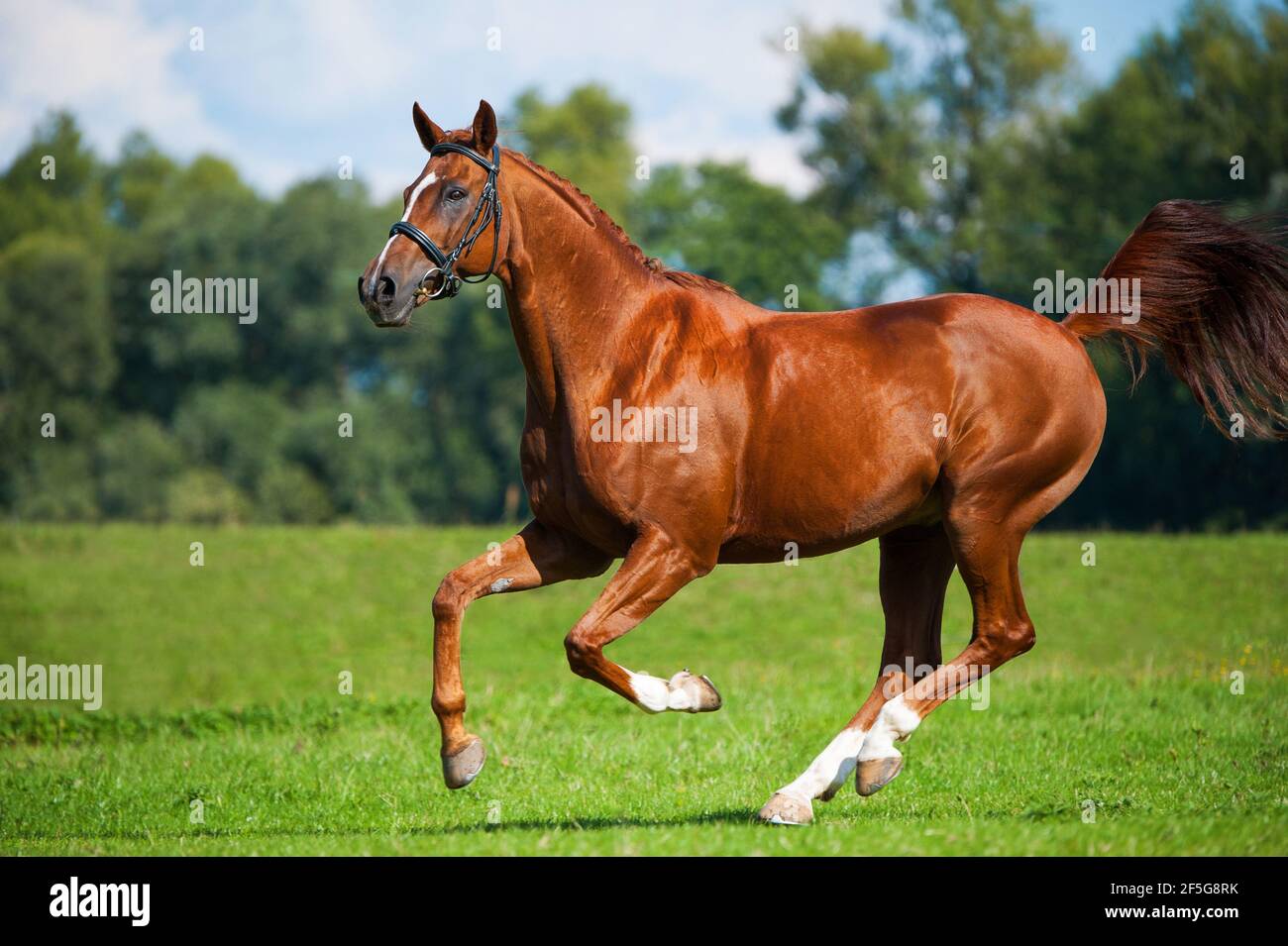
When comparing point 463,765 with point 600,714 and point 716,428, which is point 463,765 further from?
point 600,714

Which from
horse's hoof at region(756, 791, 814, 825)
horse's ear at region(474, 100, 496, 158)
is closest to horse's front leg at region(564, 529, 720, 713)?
horse's hoof at region(756, 791, 814, 825)

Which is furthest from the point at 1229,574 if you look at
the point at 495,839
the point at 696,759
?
the point at 495,839

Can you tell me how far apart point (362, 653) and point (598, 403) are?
1131cm

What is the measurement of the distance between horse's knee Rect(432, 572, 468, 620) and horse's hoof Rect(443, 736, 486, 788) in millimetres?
591

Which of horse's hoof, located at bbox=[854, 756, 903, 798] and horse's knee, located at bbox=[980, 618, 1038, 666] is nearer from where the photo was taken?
horse's hoof, located at bbox=[854, 756, 903, 798]

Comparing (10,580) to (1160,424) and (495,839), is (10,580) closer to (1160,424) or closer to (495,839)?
(495,839)

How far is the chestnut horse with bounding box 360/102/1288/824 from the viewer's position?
19.9 feet

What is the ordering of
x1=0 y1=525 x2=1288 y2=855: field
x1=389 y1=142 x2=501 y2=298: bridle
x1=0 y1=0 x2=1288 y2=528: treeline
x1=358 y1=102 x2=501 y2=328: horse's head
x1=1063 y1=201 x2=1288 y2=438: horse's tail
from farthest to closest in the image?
x1=0 y1=0 x2=1288 y2=528: treeline, x1=1063 y1=201 x2=1288 y2=438: horse's tail, x1=0 y1=525 x2=1288 y2=855: field, x1=389 y1=142 x2=501 y2=298: bridle, x1=358 y1=102 x2=501 y2=328: horse's head

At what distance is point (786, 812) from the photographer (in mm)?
6141

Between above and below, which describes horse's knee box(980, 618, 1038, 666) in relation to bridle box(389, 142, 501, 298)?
below

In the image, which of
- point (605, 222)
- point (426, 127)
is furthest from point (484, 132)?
point (605, 222)

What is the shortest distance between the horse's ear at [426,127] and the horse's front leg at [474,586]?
6.21 ft

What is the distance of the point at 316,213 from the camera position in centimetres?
5234

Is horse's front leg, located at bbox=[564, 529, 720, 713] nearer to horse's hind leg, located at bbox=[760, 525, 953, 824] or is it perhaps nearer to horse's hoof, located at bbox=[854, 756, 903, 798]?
horse's hoof, located at bbox=[854, 756, 903, 798]
